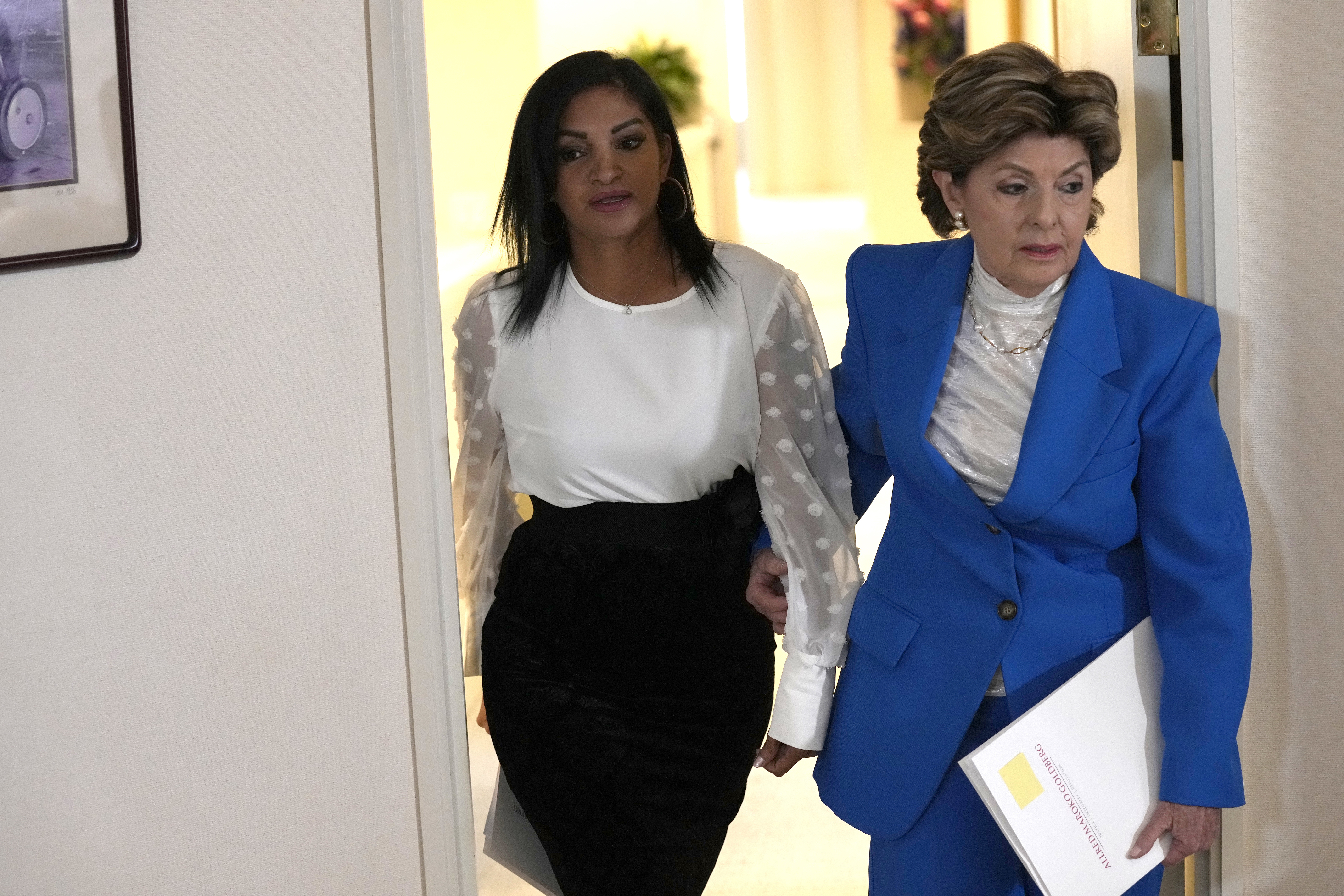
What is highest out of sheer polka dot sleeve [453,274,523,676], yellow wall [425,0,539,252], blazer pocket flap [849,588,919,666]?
yellow wall [425,0,539,252]

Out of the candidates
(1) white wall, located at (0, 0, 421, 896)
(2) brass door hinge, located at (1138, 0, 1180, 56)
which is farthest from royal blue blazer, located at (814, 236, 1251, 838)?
(1) white wall, located at (0, 0, 421, 896)

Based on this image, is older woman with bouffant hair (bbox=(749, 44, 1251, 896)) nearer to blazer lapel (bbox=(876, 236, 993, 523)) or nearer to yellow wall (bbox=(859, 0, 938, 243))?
blazer lapel (bbox=(876, 236, 993, 523))

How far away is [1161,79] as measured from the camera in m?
1.76

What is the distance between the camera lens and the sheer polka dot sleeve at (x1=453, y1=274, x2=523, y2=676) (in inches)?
75.7

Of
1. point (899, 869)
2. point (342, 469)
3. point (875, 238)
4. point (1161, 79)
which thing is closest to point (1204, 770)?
point (899, 869)

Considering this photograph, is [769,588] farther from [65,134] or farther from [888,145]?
[888,145]

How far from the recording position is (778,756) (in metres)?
1.82

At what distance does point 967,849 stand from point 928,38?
18.8ft

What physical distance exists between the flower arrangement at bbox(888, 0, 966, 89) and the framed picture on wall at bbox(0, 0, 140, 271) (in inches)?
213

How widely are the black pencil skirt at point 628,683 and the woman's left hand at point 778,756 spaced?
16cm

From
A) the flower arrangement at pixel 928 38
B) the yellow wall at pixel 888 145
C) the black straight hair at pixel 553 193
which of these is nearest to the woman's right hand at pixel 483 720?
the black straight hair at pixel 553 193

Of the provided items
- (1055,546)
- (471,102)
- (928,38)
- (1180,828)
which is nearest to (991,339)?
(1055,546)

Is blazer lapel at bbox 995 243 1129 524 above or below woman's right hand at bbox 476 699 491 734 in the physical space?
above

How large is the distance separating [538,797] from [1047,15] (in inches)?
115
